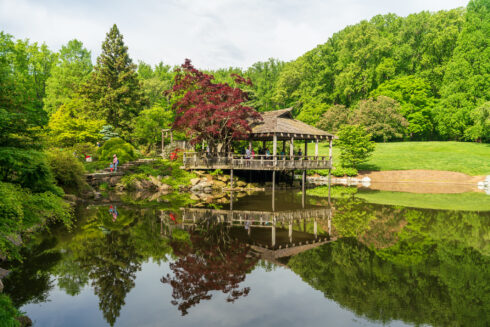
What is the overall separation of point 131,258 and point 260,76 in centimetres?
8529

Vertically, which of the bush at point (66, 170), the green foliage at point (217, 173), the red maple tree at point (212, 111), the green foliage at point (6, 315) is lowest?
the green foliage at point (6, 315)

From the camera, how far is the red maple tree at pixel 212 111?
84.8ft

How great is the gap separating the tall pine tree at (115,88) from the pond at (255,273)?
1091 inches

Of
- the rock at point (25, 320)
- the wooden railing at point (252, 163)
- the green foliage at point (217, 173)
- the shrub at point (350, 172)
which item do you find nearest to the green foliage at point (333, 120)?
the shrub at point (350, 172)

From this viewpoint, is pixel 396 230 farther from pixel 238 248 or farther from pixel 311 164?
pixel 311 164

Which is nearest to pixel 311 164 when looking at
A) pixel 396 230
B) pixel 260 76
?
pixel 396 230

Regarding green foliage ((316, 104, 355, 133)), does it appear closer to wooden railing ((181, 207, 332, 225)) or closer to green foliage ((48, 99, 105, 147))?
green foliage ((48, 99, 105, 147))

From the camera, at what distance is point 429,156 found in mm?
42750

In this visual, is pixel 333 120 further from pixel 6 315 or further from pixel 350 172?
pixel 6 315

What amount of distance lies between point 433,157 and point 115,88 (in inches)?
1716

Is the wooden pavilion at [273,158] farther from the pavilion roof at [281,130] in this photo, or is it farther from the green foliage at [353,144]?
the green foliage at [353,144]

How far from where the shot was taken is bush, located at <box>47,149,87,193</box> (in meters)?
19.2

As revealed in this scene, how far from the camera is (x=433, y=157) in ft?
138

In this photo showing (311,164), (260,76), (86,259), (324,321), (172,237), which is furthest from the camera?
(260,76)
